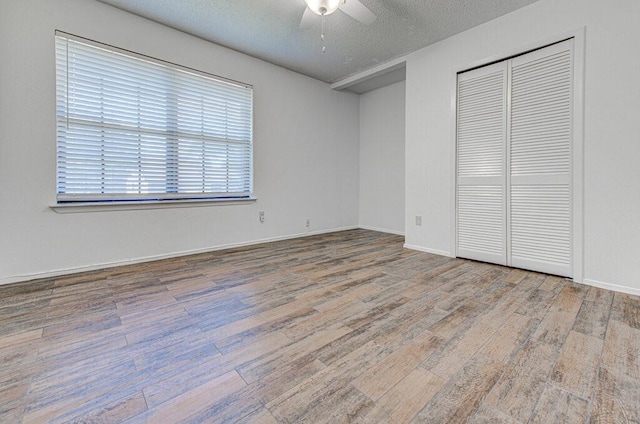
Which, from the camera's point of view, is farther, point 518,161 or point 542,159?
point 518,161

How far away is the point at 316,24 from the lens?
309cm

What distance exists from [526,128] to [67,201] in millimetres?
4537

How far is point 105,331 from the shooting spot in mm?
1682

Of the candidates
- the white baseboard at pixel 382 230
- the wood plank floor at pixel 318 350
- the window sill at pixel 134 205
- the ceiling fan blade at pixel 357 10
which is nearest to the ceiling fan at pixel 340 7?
the ceiling fan blade at pixel 357 10

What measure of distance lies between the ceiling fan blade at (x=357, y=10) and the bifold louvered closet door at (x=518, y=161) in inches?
59.2

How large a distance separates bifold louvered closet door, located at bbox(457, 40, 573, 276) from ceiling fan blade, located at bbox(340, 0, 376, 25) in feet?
4.93

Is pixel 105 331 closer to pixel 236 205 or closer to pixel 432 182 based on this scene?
pixel 236 205

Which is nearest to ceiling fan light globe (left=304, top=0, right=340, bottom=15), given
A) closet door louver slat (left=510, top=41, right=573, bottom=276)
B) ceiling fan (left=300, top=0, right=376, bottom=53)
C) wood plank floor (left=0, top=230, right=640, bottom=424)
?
ceiling fan (left=300, top=0, right=376, bottom=53)

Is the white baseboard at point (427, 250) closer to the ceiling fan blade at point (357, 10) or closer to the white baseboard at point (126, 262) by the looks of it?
the white baseboard at point (126, 262)

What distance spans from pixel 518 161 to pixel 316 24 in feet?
8.42

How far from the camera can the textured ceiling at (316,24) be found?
9.16 ft

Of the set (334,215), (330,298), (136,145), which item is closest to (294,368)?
(330,298)

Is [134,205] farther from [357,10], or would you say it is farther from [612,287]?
[612,287]

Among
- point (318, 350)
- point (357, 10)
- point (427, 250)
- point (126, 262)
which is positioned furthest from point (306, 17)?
point (126, 262)
